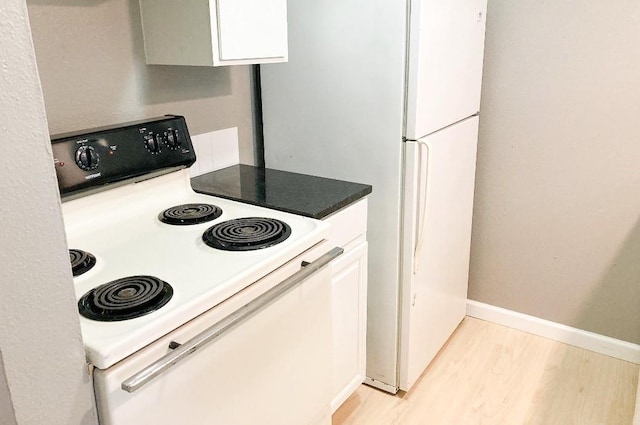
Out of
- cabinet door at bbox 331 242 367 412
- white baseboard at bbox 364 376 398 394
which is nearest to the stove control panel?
cabinet door at bbox 331 242 367 412

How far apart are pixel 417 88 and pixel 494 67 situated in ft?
2.73

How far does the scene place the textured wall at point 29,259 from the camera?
26.7 inches

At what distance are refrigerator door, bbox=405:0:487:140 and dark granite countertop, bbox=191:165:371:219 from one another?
0.33m

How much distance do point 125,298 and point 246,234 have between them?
0.40 m

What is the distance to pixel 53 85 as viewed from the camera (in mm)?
1460

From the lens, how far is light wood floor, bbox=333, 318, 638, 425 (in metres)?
2.07

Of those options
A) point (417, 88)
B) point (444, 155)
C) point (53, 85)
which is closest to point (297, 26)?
point (417, 88)

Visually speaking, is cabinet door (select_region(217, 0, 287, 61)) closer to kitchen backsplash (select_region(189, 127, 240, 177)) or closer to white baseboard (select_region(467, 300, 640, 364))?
kitchen backsplash (select_region(189, 127, 240, 177))

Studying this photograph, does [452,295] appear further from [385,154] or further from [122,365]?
[122,365]

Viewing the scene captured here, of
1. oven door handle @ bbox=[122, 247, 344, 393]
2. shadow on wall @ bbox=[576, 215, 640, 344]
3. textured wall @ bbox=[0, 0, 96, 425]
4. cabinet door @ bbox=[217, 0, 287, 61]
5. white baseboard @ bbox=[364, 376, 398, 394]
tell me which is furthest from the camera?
shadow on wall @ bbox=[576, 215, 640, 344]

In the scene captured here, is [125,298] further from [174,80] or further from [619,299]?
[619,299]

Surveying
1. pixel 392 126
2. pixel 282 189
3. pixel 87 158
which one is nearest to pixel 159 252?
pixel 87 158

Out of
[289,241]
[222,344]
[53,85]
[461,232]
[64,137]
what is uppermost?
[53,85]

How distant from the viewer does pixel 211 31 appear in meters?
1.53
